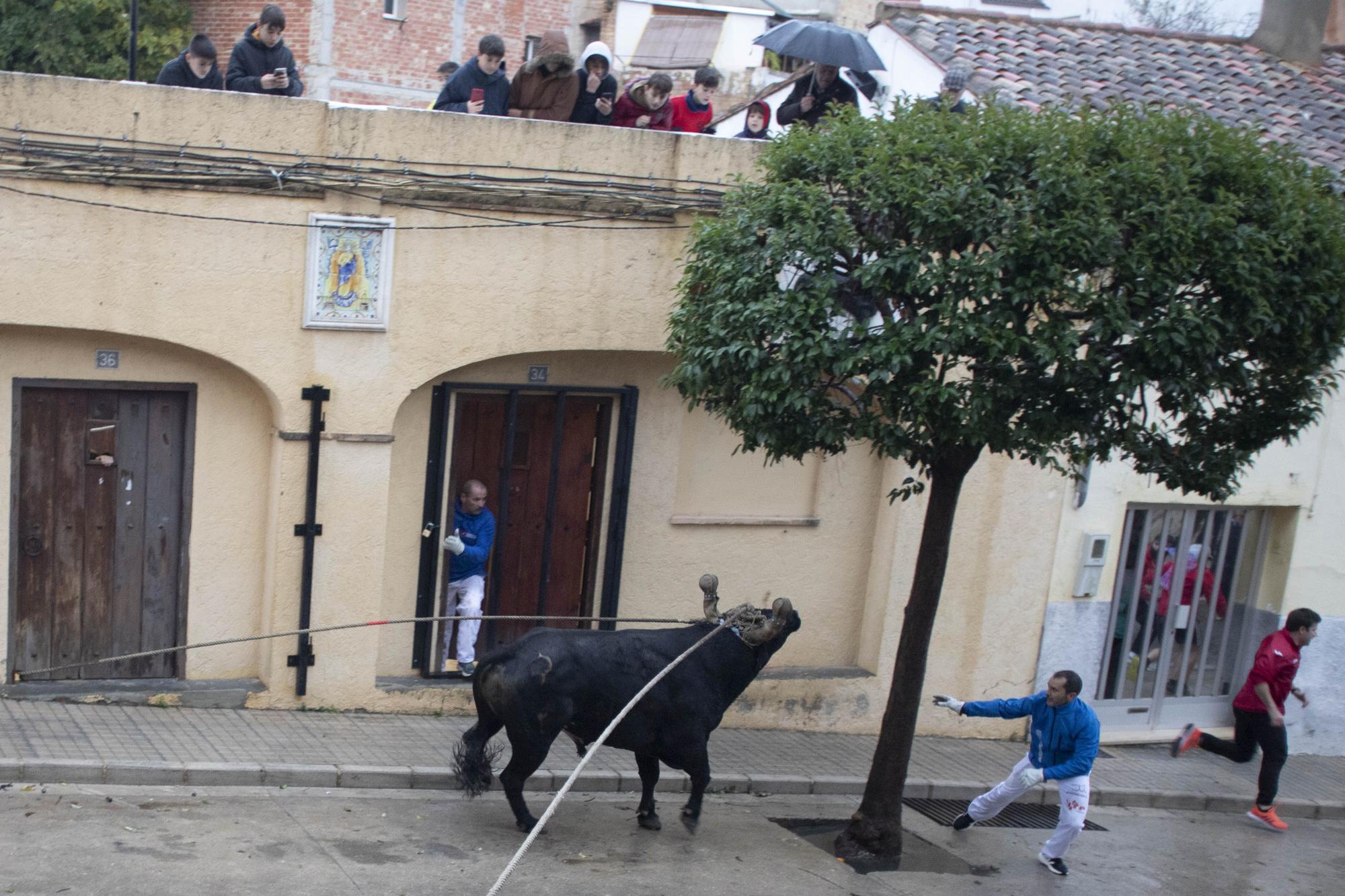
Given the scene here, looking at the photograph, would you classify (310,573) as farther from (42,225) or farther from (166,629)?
(42,225)

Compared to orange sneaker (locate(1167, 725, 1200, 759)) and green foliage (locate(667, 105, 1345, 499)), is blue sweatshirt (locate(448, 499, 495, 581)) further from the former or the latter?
orange sneaker (locate(1167, 725, 1200, 759))

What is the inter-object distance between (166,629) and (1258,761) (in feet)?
31.6

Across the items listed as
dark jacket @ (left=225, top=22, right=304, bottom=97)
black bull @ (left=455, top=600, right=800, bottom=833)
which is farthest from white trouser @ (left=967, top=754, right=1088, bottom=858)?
dark jacket @ (left=225, top=22, right=304, bottom=97)

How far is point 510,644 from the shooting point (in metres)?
8.05

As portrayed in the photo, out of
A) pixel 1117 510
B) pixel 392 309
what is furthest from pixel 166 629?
pixel 1117 510

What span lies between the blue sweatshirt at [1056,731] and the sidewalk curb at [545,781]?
5.29 feet

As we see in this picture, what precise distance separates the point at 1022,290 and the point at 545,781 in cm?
453

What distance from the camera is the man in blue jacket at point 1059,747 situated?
8836mm

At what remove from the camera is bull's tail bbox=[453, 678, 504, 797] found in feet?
26.5

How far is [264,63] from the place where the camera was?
1018 cm

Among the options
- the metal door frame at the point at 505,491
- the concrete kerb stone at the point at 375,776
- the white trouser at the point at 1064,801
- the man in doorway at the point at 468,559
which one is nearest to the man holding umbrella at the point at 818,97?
the metal door frame at the point at 505,491

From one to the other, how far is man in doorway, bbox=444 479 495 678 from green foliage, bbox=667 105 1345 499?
2646 mm

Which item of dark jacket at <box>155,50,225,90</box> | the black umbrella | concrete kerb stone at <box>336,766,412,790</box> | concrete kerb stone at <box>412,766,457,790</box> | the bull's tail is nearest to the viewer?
the bull's tail

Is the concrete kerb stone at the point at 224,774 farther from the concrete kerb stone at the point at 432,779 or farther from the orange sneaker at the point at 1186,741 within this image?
the orange sneaker at the point at 1186,741
